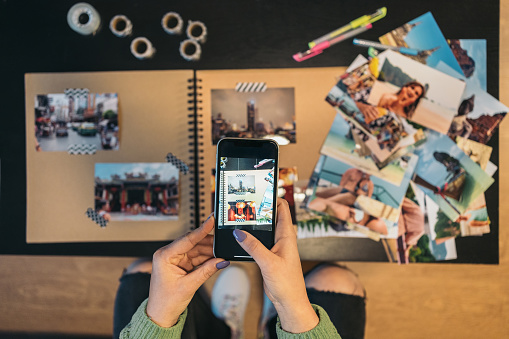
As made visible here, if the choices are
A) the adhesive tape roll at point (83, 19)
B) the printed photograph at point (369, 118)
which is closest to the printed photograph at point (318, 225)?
the printed photograph at point (369, 118)

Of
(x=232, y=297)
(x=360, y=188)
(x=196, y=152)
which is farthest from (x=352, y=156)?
(x=232, y=297)

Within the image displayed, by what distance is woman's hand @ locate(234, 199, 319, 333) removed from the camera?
0.54 m

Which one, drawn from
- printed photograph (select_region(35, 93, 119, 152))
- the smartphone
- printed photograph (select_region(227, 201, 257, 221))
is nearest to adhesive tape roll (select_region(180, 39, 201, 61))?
printed photograph (select_region(35, 93, 119, 152))

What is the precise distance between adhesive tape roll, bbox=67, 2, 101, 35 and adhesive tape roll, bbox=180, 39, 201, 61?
0.26 meters

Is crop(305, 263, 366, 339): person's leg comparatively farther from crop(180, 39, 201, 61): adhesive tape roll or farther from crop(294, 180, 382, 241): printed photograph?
crop(180, 39, 201, 61): adhesive tape roll

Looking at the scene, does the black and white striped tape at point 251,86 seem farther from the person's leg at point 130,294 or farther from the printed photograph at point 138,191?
the person's leg at point 130,294

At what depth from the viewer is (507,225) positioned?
918 millimetres

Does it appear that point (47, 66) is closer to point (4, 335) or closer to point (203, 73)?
point (203, 73)

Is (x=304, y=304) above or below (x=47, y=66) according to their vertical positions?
below

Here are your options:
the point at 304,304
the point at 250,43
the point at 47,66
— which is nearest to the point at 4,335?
the point at 47,66

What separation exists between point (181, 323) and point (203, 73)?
65cm

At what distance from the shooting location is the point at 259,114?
90 centimetres

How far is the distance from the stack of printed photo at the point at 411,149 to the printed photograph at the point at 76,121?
0.59 m

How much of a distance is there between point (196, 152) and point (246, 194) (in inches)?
13.5
